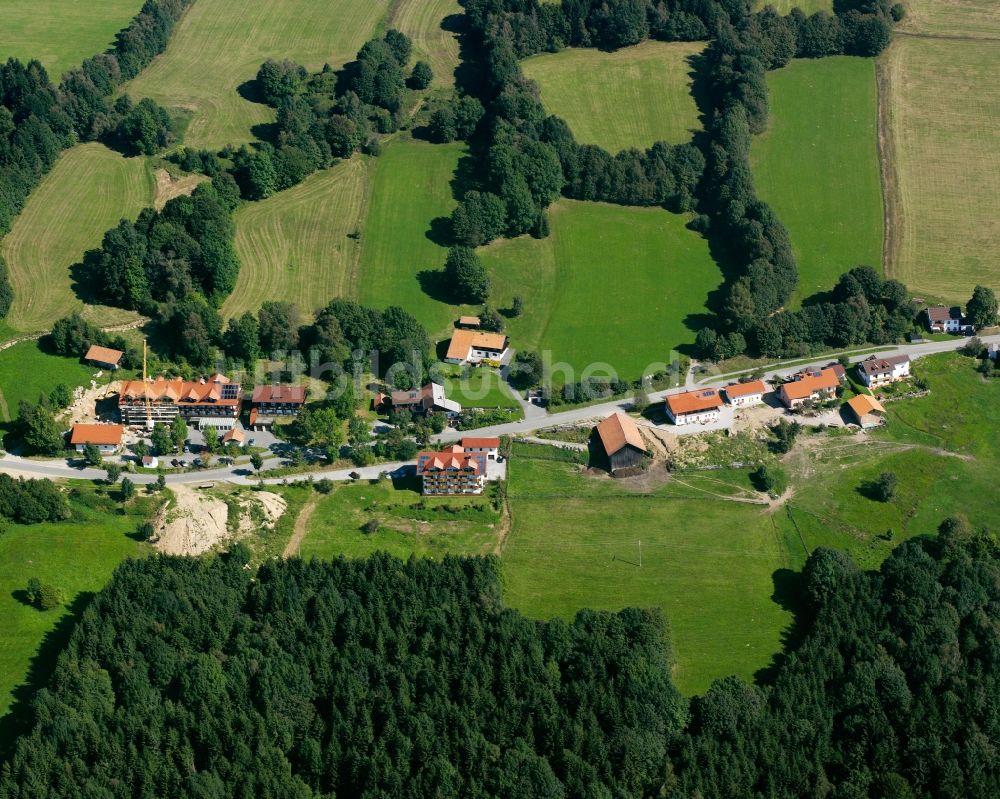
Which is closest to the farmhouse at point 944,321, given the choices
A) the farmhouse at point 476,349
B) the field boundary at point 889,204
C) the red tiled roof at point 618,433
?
the field boundary at point 889,204

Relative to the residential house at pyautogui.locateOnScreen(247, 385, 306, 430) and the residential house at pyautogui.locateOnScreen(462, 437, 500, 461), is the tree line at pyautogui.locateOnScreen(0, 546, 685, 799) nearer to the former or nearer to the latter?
the residential house at pyautogui.locateOnScreen(462, 437, 500, 461)

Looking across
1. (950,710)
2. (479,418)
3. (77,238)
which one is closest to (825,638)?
(950,710)

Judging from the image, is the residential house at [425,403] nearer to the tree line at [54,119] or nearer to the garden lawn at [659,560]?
the garden lawn at [659,560]

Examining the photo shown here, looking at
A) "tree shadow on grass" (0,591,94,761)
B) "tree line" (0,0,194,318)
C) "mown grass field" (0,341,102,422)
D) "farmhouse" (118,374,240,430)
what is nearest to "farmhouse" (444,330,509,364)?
"farmhouse" (118,374,240,430)

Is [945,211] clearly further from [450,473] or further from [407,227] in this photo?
[450,473]

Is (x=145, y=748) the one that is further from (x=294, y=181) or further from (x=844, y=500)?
(x=294, y=181)
